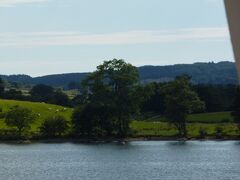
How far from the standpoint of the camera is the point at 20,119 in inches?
3452

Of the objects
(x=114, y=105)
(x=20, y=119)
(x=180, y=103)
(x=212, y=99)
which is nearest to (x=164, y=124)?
(x=180, y=103)

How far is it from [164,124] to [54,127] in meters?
18.0

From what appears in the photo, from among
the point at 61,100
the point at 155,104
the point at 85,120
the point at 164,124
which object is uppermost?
the point at 61,100

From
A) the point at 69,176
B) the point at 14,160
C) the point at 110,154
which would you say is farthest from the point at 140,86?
the point at 69,176

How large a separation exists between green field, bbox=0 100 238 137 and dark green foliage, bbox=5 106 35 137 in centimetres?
264

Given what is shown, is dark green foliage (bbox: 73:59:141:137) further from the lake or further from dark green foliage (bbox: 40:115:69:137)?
the lake

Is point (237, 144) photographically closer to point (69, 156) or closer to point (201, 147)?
point (201, 147)

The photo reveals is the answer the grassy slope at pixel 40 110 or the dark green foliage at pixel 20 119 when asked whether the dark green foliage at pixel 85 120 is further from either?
the grassy slope at pixel 40 110

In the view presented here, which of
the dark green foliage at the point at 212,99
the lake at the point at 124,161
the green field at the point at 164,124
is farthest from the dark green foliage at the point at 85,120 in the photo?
the dark green foliage at the point at 212,99

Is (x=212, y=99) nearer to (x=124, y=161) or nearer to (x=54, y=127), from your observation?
(x=54, y=127)

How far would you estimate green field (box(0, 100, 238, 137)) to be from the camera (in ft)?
286

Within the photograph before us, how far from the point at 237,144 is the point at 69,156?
19741 millimetres

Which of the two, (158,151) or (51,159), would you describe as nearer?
(51,159)

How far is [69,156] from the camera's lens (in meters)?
65.1
